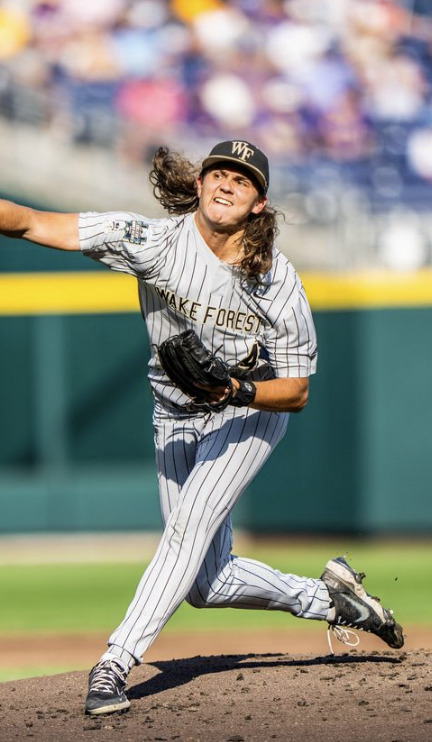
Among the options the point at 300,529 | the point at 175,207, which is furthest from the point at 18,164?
the point at 175,207

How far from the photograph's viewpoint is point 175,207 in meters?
3.84

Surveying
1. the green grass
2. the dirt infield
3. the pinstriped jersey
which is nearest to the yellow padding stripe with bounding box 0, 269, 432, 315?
the green grass

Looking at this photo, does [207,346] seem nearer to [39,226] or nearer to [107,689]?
[39,226]

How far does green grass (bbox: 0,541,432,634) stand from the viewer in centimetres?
683

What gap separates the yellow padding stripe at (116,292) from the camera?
9703 millimetres

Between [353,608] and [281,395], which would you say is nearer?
[281,395]

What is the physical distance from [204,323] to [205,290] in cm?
11

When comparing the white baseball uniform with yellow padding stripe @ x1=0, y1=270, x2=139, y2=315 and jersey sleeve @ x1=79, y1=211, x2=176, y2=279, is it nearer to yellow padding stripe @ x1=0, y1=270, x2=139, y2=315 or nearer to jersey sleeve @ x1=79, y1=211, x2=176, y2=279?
jersey sleeve @ x1=79, y1=211, x2=176, y2=279

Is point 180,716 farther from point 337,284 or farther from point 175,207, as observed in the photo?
point 337,284

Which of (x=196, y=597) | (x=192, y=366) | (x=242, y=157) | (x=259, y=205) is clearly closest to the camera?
(x=192, y=366)

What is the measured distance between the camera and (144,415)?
9906 millimetres

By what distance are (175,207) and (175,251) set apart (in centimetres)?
29

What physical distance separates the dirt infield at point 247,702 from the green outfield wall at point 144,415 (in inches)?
201

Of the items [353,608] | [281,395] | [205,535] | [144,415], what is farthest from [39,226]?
[144,415]
